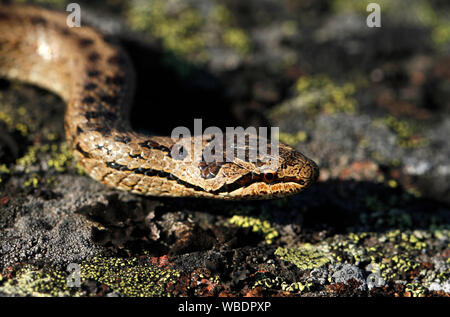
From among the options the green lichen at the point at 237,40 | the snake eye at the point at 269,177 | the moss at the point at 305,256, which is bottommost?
the moss at the point at 305,256

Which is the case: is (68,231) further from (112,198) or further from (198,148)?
(198,148)

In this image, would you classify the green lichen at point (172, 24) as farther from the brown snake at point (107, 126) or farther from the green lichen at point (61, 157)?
the green lichen at point (61, 157)

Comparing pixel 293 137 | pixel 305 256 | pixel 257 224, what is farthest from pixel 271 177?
pixel 293 137

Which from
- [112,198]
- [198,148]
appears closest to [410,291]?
[198,148]

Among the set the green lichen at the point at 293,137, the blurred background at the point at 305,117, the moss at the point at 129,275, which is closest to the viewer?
the moss at the point at 129,275

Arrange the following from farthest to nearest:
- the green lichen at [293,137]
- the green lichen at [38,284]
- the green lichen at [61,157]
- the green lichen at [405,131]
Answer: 1. the green lichen at [405,131]
2. the green lichen at [293,137]
3. the green lichen at [61,157]
4. the green lichen at [38,284]

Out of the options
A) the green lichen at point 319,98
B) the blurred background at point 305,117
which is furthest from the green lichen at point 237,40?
the green lichen at point 319,98
